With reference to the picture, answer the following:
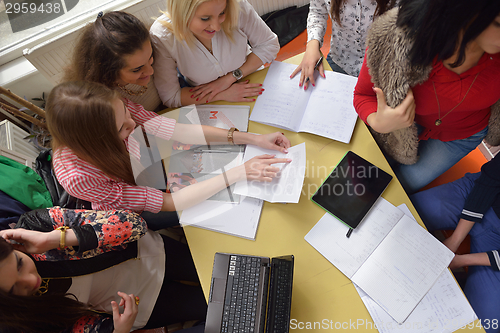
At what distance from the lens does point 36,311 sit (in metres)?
0.73

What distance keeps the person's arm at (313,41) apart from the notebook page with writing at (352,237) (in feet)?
1.92

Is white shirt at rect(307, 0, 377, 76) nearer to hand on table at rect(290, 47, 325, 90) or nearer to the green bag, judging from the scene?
hand on table at rect(290, 47, 325, 90)

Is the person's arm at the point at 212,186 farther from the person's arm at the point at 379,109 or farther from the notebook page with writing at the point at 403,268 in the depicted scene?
the notebook page with writing at the point at 403,268

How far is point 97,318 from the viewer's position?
0.87 metres

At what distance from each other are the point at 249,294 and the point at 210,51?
102cm

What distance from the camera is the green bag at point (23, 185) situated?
36.2 inches

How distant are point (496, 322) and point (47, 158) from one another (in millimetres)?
1805

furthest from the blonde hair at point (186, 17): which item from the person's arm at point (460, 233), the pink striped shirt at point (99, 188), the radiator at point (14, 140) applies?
the person's arm at point (460, 233)

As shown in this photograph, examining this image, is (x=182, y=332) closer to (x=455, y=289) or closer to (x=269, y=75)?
(x=455, y=289)

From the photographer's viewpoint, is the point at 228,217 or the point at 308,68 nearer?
the point at 228,217

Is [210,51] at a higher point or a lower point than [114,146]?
higher

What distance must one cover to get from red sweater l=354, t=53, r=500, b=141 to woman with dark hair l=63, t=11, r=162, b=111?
0.83 meters

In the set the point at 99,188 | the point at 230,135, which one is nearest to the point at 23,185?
the point at 99,188

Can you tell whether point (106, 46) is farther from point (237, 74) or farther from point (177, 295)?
point (177, 295)
